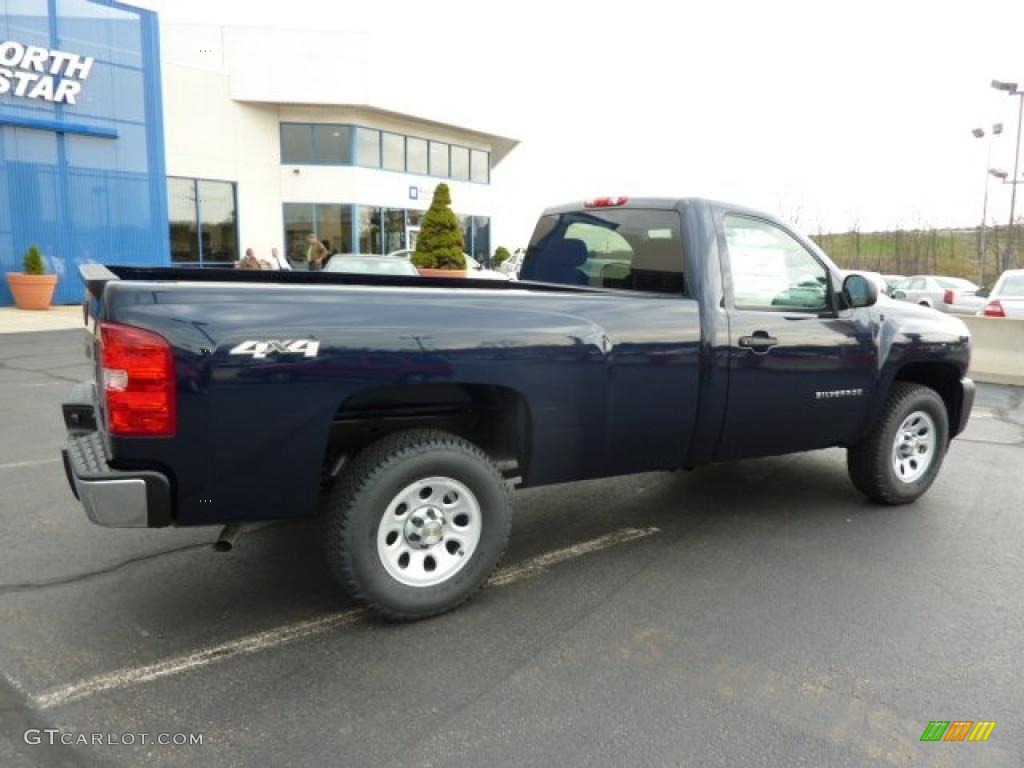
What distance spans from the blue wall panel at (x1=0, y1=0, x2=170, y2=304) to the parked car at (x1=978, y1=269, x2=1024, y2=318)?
65.7 feet

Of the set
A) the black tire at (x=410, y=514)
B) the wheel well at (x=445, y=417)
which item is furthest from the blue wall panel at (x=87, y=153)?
the black tire at (x=410, y=514)

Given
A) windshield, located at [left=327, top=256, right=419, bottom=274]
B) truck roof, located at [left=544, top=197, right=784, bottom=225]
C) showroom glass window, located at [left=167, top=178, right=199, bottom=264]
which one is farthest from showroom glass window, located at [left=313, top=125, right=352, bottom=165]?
truck roof, located at [left=544, top=197, right=784, bottom=225]

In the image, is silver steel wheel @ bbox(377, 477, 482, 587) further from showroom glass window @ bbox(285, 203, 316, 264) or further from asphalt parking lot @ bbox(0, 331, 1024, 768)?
showroom glass window @ bbox(285, 203, 316, 264)

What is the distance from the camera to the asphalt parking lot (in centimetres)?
274

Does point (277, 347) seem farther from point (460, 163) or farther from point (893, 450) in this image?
point (460, 163)

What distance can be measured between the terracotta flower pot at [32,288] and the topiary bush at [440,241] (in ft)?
36.5

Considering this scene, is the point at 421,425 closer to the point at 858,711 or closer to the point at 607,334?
the point at 607,334

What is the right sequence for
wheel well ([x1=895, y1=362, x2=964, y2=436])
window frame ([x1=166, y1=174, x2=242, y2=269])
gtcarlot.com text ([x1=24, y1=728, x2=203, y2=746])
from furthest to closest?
window frame ([x1=166, y1=174, x2=242, y2=269]) → wheel well ([x1=895, y1=362, x2=964, y2=436]) → gtcarlot.com text ([x1=24, y1=728, x2=203, y2=746])

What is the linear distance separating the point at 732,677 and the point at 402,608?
4.62ft

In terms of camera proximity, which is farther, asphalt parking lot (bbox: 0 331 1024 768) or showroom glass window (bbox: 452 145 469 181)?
showroom glass window (bbox: 452 145 469 181)

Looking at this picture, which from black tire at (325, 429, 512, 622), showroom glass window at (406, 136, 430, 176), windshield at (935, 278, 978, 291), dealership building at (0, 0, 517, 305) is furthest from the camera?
showroom glass window at (406, 136, 430, 176)

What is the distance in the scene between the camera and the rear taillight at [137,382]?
9.53 feet

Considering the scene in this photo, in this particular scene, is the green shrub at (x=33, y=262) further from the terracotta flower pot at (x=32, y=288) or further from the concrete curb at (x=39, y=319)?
the concrete curb at (x=39, y=319)

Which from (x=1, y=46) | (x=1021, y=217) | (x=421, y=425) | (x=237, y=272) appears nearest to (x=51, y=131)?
(x=1, y=46)
